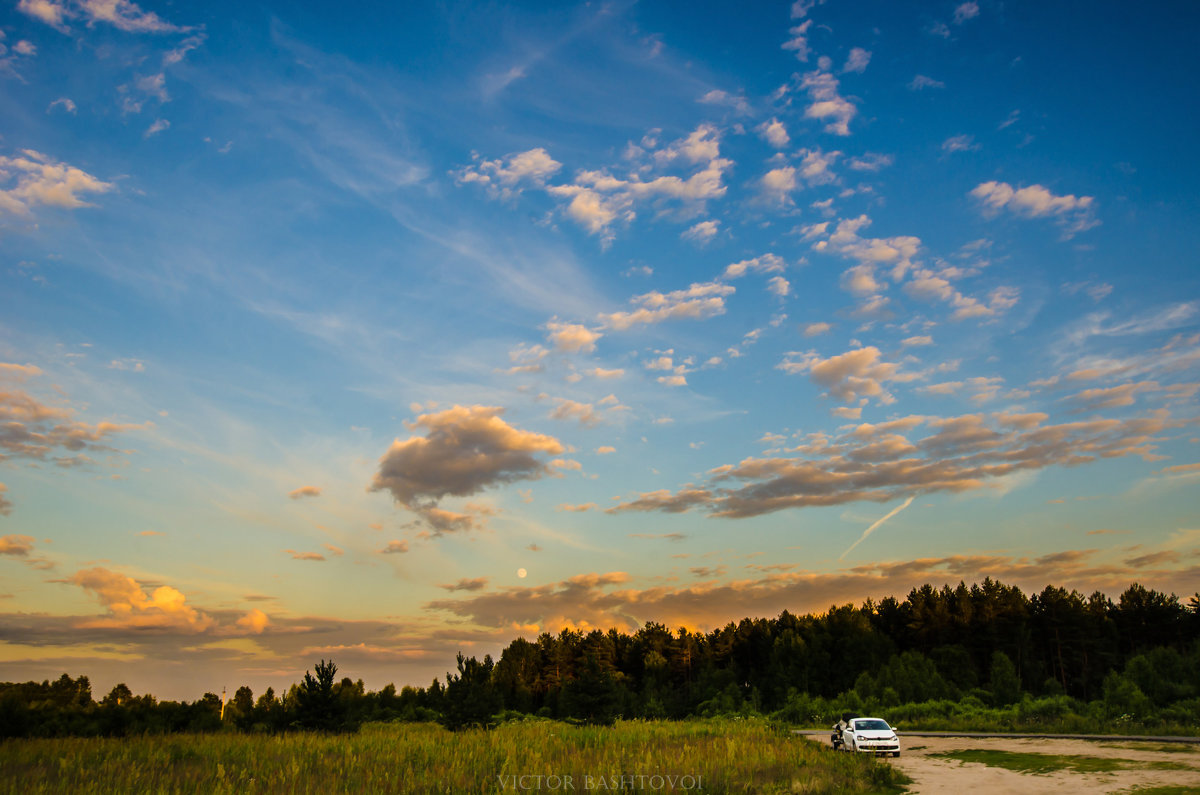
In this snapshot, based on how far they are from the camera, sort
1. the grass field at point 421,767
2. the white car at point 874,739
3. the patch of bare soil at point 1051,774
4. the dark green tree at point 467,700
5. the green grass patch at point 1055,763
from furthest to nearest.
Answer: the dark green tree at point 467,700 → the white car at point 874,739 → the green grass patch at point 1055,763 → the patch of bare soil at point 1051,774 → the grass field at point 421,767

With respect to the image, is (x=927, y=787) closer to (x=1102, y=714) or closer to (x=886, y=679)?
(x=1102, y=714)

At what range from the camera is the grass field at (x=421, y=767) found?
629 inches

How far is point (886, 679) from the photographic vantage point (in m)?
69.6

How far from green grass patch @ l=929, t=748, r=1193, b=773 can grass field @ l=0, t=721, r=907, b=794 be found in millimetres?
4386

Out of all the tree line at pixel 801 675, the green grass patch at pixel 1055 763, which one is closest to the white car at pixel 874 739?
the green grass patch at pixel 1055 763

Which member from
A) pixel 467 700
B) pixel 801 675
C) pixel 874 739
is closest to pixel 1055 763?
pixel 874 739

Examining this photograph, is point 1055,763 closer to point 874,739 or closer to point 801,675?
point 874,739

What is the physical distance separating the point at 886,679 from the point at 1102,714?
28.1m

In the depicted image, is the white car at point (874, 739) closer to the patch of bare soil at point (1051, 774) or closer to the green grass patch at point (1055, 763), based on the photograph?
the patch of bare soil at point (1051, 774)

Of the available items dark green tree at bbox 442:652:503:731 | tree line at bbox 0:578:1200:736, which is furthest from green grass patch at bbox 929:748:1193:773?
dark green tree at bbox 442:652:503:731

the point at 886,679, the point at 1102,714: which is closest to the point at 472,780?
the point at 1102,714

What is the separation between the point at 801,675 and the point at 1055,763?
228ft

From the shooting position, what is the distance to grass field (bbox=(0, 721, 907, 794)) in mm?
15969

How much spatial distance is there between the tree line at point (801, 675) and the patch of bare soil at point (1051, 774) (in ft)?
50.4
